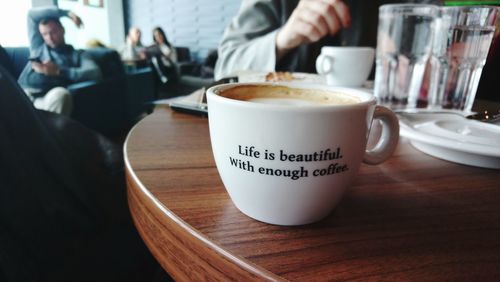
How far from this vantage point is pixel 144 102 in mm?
2982

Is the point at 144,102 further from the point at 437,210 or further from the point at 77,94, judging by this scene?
the point at 437,210

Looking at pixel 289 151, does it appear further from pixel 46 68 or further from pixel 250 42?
pixel 46 68

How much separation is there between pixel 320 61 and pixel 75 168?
53cm

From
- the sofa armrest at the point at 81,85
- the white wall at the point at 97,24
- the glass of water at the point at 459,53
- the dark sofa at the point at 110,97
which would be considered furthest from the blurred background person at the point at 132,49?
the glass of water at the point at 459,53

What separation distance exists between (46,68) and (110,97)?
658 millimetres

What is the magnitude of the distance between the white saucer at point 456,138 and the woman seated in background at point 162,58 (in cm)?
324

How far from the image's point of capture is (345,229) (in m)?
0.22

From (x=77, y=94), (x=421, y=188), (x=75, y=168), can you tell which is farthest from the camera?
(x=77, y=94)

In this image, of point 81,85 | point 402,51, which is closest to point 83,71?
point 81,85

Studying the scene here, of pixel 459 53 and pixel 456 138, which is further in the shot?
pixel 459 53

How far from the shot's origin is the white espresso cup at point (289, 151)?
0.19 metres

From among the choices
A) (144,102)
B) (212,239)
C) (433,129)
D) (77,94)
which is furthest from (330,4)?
(144,102)

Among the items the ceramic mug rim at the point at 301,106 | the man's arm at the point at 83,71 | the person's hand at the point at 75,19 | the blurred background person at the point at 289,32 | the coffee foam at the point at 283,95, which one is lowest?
the man's arm at the point at 83,71

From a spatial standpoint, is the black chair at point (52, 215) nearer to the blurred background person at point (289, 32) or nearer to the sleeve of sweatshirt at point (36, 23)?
the blurred background person at point (289, 32)
